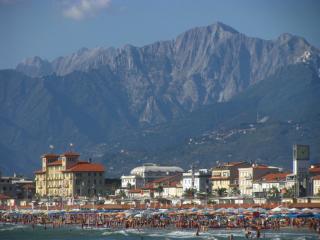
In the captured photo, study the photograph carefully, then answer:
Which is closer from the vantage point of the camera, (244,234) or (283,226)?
(244,234)

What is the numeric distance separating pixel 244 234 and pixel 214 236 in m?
3.68

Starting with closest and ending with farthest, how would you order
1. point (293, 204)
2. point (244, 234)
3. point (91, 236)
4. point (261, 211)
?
1. point (244, 234)
2. point (91, 236)
3. point (261, 211)
4. point (293, 204)

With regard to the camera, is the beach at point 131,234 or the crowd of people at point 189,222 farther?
the crowd of people at point 189,222

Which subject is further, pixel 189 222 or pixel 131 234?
pixel 189 222

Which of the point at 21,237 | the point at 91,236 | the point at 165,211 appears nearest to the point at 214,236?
the point at 91,236

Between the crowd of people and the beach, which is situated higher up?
the crowd of people

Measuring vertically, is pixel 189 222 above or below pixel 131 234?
above

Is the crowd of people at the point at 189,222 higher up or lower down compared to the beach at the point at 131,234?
higher up

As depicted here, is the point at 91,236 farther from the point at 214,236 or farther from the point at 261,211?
the point at 261,211

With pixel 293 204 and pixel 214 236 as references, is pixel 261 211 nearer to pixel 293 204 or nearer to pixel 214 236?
pixel 293 204

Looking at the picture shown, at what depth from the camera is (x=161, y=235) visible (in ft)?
487

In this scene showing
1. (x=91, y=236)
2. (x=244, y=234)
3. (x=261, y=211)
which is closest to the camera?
(x=244, y=234)

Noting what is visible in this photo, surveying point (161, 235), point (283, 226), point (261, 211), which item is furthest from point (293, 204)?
point (161, 235)

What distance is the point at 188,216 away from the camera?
182 m
